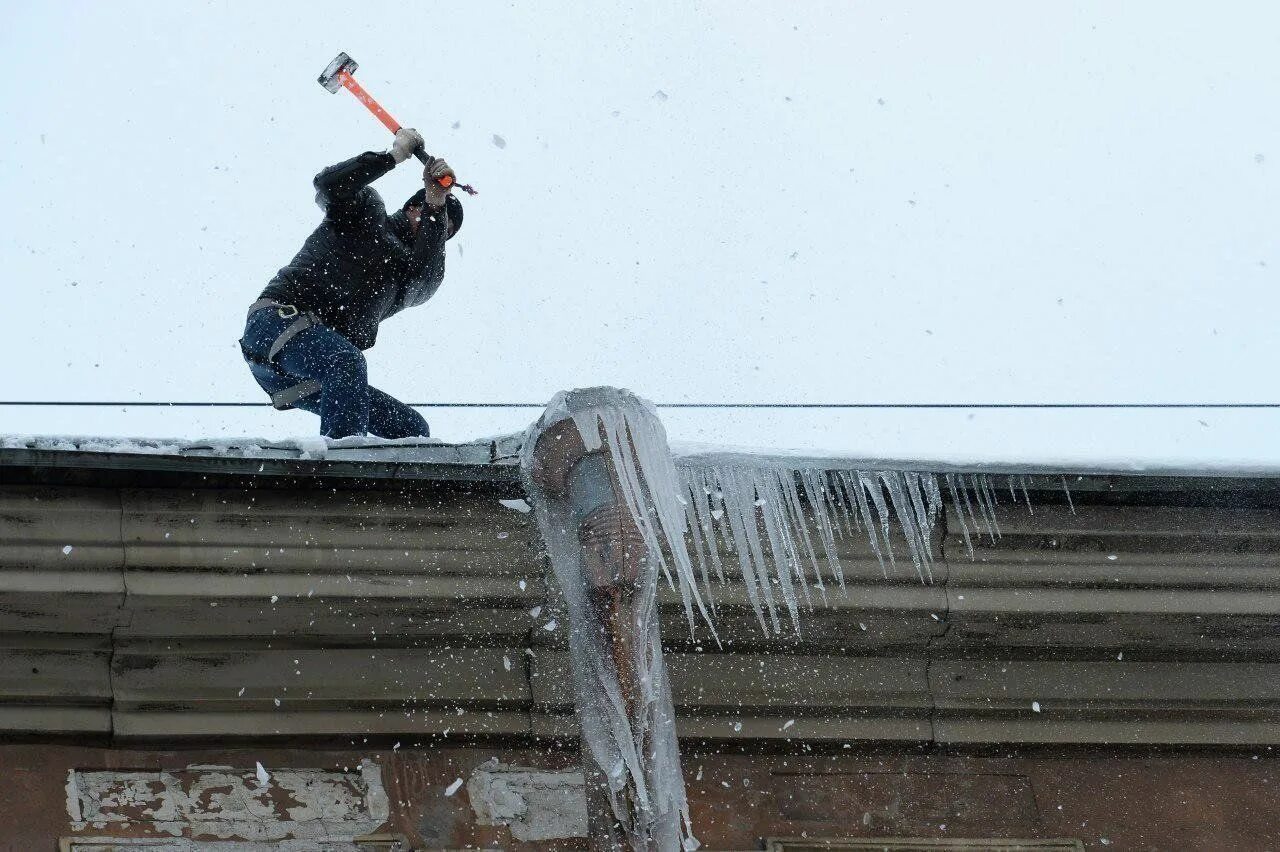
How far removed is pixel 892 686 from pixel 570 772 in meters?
0.91

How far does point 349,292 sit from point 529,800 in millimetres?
1895

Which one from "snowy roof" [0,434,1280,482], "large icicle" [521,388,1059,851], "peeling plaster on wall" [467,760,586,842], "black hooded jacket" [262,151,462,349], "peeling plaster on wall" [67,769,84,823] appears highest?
"black hooded jacket" [262,151,462,349]

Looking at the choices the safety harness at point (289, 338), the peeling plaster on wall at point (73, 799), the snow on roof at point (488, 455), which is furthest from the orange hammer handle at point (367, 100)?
the peeling plaster on wall at point (73, 799)

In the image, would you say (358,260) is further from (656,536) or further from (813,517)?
(813,517)

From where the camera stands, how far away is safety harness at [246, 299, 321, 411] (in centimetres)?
479

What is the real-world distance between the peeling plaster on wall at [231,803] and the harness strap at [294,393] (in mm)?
1333

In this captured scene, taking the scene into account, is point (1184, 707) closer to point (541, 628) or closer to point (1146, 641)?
point (1146, 641)

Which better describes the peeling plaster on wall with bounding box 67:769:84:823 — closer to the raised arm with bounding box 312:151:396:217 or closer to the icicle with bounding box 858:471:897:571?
the raised arm with bounding box 312:151:396:217

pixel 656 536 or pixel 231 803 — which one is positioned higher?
pixel 656 536

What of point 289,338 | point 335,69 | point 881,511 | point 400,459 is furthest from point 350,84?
point 881,511

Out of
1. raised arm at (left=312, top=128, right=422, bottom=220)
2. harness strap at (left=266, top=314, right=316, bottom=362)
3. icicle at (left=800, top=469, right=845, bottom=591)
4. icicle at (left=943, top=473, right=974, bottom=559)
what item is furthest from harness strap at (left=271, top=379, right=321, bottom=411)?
icicle at (left=943, top=473, right=974, bottom=559)

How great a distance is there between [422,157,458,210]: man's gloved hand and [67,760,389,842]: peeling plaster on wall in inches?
Answer: 81.0

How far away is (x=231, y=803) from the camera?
Result: 12.6 feet

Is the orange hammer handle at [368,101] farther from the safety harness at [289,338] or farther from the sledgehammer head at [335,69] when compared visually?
the safety harness at [289,338]
